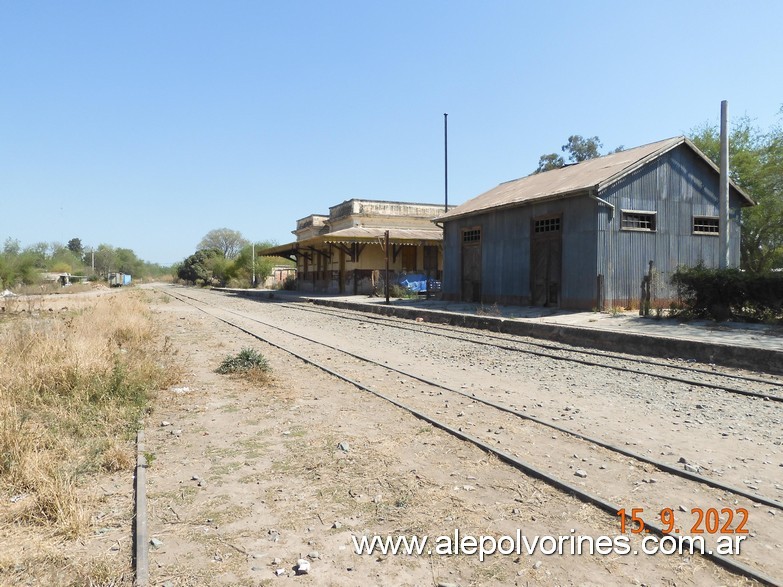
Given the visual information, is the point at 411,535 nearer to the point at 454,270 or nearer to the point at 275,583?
the point at 275,583

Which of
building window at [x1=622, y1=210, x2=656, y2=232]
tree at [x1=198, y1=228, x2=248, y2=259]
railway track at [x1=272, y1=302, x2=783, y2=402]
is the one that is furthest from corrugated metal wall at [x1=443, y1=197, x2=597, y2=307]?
tree at [x1=198, y1=228, x2=248, y2=259]

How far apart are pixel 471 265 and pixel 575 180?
616 centimetres

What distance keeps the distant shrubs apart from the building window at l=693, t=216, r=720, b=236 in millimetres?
4872

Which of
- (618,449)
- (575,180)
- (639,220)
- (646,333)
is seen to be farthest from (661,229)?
(618,449)

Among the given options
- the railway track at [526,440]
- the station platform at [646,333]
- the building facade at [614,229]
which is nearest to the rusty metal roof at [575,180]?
the building facade at [614,229]

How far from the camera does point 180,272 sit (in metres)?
103

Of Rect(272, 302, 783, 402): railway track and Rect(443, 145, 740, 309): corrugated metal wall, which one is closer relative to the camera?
Rect(272, 302, 783, 402): railway track

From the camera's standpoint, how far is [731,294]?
14.7m

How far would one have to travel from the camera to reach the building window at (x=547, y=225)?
1975 centimetres

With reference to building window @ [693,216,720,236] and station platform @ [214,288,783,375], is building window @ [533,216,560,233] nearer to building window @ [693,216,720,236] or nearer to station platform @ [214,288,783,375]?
station platform @ [214,288,783,375]

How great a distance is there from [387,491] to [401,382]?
4487 millimetres

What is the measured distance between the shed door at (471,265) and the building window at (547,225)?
12.1 ft

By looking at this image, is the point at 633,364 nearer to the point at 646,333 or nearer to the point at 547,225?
the point at 646,333

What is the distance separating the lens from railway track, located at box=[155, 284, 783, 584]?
409cm
